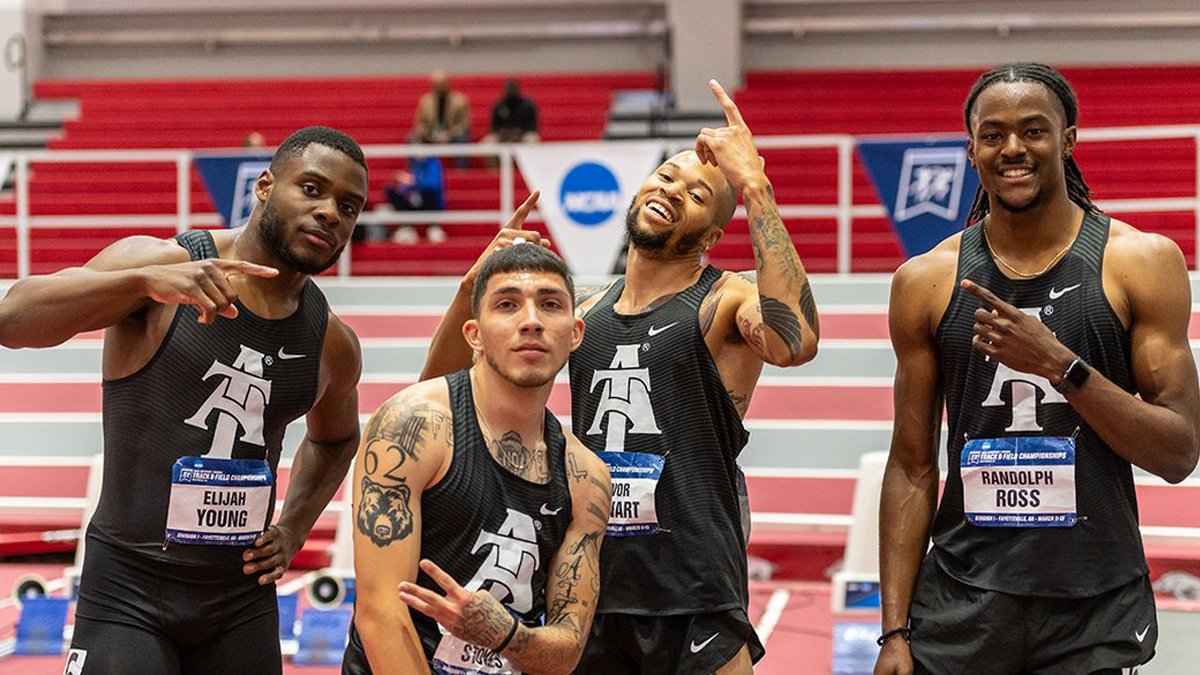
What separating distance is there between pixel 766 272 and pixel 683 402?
0.42 metres

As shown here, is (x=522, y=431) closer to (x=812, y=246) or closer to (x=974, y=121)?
(x=974, y=121)

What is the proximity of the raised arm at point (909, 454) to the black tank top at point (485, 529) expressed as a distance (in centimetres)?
84

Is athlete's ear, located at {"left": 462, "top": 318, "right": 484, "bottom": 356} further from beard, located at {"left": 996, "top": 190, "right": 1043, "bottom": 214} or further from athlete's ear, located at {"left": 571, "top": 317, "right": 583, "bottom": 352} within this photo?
beard, located at {"left": 996, "top": 190, "right": 1043, "bottom": 214}

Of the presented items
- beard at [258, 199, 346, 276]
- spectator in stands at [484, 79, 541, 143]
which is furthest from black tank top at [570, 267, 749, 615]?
spectator in stands at [484, 79, 541, 143]

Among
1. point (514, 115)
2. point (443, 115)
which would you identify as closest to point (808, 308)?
point (514, 115)

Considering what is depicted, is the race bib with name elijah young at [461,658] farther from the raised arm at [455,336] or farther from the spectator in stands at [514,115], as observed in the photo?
the spectator in stands at [514,115]

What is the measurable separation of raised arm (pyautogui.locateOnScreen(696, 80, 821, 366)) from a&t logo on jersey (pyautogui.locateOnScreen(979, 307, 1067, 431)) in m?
0.49

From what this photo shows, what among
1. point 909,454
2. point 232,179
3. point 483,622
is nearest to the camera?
point 483,622

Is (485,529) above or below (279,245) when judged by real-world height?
below

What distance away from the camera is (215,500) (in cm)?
352

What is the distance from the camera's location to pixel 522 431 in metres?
3.21

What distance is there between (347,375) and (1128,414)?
2.12 metres

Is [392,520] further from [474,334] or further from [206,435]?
[206,435]

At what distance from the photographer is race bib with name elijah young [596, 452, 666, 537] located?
11.6 ft
